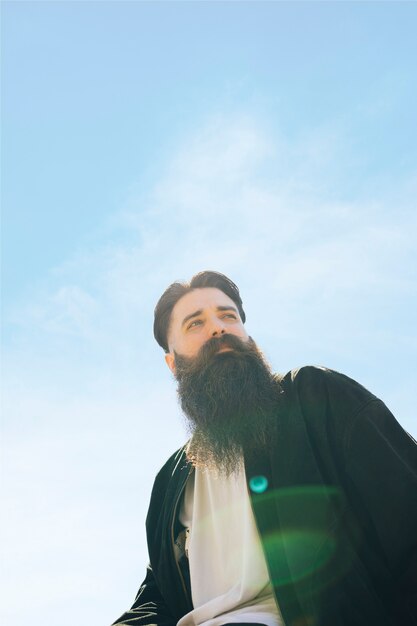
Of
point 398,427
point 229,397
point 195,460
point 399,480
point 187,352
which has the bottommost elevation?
point 399,480

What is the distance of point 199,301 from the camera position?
4.65m

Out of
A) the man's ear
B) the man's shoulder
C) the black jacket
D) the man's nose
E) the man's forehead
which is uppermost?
the man's forehead

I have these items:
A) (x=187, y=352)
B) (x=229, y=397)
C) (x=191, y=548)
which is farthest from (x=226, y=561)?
(x=187, y=352)

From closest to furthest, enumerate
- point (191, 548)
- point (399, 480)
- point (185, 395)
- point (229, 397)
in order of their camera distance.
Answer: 1. point (399, 480)
2. point (191, 548)
3. point (229, 397)
4. point (185, 395)

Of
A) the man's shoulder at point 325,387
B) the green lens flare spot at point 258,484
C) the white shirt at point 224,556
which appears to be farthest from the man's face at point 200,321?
the green lens flare spot at point 258,484

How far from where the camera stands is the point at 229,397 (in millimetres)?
4090

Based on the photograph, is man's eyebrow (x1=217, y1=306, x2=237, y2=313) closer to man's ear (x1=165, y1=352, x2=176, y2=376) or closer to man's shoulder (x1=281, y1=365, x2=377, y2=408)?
man's ear (x1=165, y1=352, x2=176, y2=376)

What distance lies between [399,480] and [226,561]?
118 centimetres

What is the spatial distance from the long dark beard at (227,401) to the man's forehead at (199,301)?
0.36 metres

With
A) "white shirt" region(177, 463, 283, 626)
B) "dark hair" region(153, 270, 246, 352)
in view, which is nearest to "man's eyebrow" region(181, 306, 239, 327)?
"dark hair" region(153, 270, 246, 352)

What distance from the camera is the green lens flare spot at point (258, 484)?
3294mm

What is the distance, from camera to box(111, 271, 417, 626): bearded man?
2758 mm

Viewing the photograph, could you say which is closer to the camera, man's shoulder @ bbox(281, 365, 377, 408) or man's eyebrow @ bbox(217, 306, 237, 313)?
man's shoulder @ bbox(281, 365, 377, 408)

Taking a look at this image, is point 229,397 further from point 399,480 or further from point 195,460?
point 399,480
